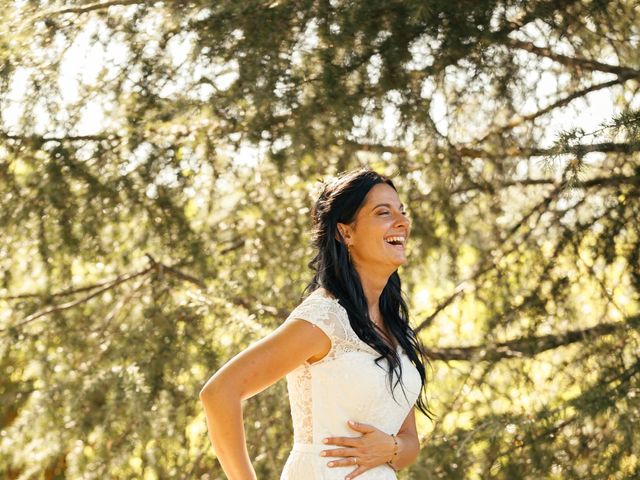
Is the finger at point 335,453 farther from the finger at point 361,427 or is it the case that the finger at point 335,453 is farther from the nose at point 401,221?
the nose at point 401,221

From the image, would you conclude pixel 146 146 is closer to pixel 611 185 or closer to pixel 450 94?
pixel 450 94

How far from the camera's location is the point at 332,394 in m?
2.32

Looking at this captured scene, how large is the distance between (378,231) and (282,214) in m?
2.09

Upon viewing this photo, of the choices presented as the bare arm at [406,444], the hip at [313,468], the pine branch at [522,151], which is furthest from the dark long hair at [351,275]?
the pine branch at [522,151]

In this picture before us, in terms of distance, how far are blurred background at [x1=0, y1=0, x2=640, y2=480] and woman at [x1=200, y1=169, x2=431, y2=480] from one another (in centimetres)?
119

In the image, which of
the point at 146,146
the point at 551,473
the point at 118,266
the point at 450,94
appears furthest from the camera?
the point at 118,266

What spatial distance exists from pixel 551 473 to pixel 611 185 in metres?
1.10

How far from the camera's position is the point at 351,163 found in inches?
167

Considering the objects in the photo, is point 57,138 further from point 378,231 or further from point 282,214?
point 378,231

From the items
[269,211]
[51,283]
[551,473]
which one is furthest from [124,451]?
[551,473]

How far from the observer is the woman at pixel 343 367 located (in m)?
2.26

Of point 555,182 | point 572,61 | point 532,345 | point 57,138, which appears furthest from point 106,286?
point 572,61

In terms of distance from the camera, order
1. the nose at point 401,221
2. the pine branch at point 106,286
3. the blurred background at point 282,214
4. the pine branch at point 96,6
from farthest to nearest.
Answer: the pine branch at point 106,286
the pine branch at point 96,6
the blurred background at point 282,214
the nose at point 401,221

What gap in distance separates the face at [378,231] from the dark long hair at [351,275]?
0.06 ft
